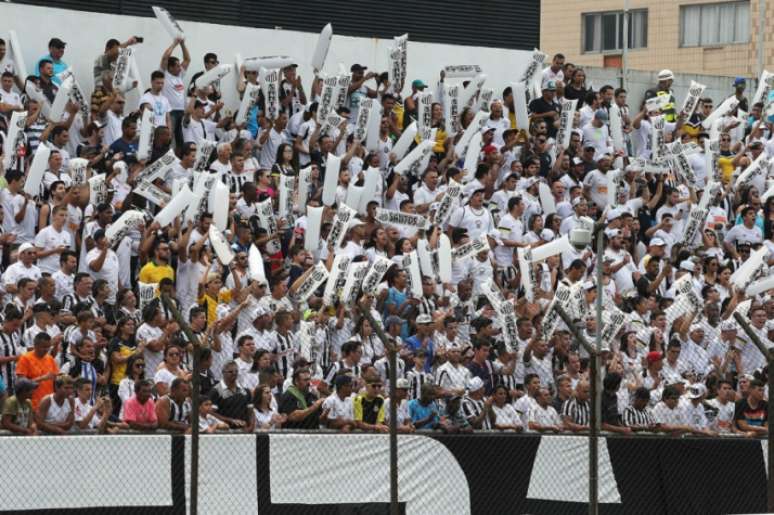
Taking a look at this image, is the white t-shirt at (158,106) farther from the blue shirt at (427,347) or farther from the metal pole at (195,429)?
the metal pole at (195,429)

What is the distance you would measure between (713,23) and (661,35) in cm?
136

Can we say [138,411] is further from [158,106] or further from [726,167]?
[726,167]

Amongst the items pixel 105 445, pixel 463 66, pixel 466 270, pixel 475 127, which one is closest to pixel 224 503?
pixel 105 445

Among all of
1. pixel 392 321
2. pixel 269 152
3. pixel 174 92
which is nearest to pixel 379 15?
pixel 269 152

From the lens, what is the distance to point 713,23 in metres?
45.5

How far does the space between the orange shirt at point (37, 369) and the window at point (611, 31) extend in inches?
1280

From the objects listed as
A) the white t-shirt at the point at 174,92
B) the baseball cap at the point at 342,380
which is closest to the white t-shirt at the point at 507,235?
the white t-shirt at the point at 174,92

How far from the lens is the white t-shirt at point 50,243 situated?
17266mm

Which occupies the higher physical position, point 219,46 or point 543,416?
point 219,46

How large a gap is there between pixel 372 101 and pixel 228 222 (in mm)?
3651

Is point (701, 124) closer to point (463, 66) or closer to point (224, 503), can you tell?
point (463, 66)

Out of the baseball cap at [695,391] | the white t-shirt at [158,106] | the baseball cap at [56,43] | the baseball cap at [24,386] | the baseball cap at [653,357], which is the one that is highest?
the baseball cap at [56,43]

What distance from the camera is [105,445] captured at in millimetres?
12609

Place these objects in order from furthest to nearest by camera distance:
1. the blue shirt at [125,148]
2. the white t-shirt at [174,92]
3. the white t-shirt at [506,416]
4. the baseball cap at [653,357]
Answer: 1. the white t-shirt at [174,92]
2. the blue shirt at [125,148]
3. the baseball cap at [653,357]
4. the white t-shirt at [506,416]
